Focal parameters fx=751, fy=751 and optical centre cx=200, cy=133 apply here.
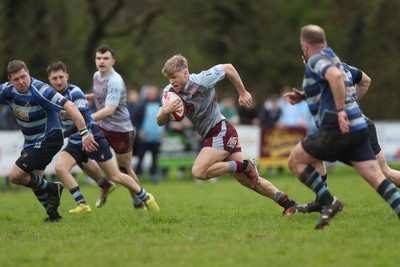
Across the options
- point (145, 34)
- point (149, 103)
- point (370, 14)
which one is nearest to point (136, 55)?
point (145, 34)

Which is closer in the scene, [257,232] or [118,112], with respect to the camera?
[257,232]

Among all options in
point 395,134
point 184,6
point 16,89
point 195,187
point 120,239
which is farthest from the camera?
point 184,6

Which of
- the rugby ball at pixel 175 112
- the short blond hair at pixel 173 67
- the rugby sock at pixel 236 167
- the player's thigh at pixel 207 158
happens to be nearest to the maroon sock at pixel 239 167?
the rugby sock at pixel 236 167

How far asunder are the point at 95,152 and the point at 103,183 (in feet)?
3.95

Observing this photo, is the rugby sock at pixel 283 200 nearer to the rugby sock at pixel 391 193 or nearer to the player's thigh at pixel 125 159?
the rugby sock at pixel 391 193

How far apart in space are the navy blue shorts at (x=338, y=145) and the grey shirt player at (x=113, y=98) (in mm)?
4596

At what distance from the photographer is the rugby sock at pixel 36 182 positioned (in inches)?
385

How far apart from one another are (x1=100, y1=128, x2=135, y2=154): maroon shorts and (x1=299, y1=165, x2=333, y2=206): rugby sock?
4735 millimetres

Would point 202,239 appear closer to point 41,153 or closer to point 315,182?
point 315,182

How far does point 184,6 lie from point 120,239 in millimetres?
22488

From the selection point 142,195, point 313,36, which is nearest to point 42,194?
point 142,195

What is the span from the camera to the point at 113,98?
463 inches

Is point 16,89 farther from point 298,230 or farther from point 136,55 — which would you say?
point 136,55

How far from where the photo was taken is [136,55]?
35.1 meters
